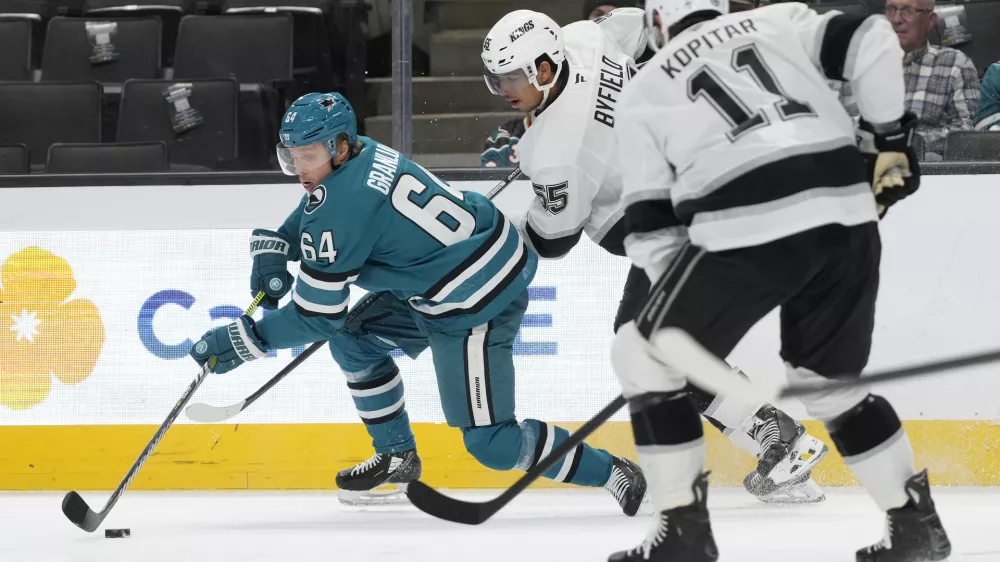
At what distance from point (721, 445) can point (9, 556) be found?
6.76 ft

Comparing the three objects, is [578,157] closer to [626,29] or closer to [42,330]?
[626,29]

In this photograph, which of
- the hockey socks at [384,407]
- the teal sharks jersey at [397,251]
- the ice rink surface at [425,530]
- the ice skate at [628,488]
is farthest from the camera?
the hockey socks at [384,407]

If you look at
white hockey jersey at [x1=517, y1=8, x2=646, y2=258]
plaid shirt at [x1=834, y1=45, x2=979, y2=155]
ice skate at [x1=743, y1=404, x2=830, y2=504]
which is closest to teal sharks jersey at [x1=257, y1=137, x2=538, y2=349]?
white hockey jersey at [x1=517, y1=8, x2=646, y2=258]

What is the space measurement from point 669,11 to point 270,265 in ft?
4.55

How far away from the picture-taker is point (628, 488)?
297cm

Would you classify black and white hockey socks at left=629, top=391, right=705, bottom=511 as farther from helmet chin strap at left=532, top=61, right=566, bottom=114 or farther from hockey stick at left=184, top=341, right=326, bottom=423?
hockey stick at left=184, top=341, right=326, bottom=423


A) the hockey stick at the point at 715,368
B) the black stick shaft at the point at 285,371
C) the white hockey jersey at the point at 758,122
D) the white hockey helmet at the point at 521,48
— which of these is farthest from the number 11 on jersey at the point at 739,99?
the black stick shaft at the point at 285,371

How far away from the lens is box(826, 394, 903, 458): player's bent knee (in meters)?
2.09

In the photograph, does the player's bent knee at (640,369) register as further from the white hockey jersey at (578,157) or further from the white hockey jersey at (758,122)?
the white hockey jersey at (578,157)

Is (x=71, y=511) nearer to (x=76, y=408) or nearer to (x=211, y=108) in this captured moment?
(x=76, y=408)

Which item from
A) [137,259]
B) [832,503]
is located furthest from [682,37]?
[137,259]

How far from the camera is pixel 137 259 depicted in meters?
3.59

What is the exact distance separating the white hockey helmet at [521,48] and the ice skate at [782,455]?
108cm

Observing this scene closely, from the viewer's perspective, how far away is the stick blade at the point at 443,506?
232cm
